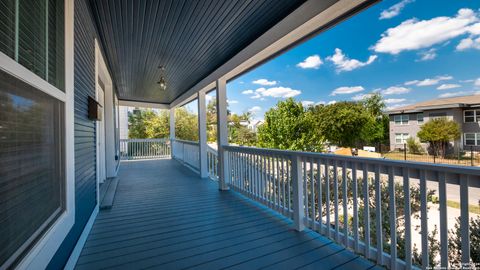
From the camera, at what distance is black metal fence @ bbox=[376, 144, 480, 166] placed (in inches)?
183

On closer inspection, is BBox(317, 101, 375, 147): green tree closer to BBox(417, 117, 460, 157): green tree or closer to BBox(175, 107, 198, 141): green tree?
BBox(417, 117, 460, 157): green tree

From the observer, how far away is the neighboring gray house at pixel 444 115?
8.94 m

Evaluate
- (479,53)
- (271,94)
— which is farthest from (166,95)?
(271,94)

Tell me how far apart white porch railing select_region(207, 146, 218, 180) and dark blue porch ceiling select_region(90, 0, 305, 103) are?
1.98 meters

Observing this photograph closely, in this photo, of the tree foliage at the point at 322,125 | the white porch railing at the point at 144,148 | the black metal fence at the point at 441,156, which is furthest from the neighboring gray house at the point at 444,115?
the white porch railing at the point at 144,148

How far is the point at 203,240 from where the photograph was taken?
91.4 inches

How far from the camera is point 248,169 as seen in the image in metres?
3.74

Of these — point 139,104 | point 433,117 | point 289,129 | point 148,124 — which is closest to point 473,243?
point 139,104

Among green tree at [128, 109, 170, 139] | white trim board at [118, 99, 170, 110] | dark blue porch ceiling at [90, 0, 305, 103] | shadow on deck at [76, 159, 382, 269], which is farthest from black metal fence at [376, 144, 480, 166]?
green tree at [128, 109, 170, 139]

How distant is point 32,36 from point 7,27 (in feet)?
0.93

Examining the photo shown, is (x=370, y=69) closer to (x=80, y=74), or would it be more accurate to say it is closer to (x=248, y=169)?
(x=248, y=169)

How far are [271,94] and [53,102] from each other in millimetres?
38376

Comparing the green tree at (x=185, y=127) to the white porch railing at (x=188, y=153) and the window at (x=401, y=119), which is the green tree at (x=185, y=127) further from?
the window at (x=401, y=119)

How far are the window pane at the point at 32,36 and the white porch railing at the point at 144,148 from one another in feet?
31.4
